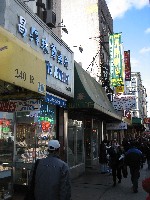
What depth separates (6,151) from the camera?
898 centimetres

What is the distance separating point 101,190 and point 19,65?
6565 mm

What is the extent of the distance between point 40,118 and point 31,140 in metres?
0.94

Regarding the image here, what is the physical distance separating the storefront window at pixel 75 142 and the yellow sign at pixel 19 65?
23.0 feet

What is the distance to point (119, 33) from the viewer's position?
2127 cm

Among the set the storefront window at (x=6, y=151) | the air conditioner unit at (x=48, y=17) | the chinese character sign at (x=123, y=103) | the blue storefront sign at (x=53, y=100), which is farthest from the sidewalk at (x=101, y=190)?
the chinese character sign at (x=123, y=103)

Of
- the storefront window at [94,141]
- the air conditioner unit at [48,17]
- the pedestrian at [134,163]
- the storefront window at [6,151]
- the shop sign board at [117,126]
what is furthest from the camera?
the shop sign board at [117,126]

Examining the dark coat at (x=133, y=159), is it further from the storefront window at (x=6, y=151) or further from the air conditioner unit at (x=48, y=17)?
the air conditioner unit at (x=48, y=17)

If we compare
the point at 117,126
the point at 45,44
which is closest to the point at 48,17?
the point at 45,44

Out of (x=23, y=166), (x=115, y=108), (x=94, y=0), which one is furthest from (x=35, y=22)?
(x=94, y=0)

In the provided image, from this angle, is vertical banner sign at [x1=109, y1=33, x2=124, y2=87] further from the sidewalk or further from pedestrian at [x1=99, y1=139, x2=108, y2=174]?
the sidewalk

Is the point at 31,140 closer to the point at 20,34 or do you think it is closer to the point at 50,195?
the point at 20,34

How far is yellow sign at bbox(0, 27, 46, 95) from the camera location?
5783 millimetres

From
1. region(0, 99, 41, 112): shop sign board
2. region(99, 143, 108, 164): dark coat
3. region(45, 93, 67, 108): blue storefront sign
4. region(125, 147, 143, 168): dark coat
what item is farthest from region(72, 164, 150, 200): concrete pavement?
region(0, 99, 41, 112): shop sign board

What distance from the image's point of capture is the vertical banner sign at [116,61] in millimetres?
21156
